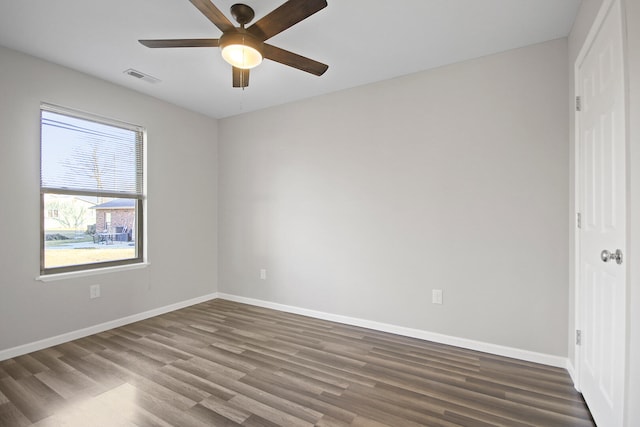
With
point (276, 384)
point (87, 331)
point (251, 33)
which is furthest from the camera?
point (87, 331)

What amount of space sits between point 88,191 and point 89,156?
0.37 metres

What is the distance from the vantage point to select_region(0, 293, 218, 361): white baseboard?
2.57 metres

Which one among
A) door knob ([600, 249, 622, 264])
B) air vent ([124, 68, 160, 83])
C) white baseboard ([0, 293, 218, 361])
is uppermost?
air vent ([124, 68, 160, 83])

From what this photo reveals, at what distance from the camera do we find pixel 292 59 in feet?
6.86

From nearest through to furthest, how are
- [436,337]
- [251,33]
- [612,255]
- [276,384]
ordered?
1. [612,255]
2. [251,33]
3. [276,384]
4. [436,337]

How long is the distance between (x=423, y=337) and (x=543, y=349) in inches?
37.1

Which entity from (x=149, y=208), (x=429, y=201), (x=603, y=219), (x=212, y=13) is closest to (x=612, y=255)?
(x=603, y=219)

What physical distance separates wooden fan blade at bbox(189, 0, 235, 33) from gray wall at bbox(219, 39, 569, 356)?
1820 mm

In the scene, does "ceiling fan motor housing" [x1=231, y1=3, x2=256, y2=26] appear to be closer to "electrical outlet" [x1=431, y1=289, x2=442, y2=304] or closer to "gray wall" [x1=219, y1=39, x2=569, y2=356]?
"gray wall" [x1=219, y1=39, x2=569, y2=356]

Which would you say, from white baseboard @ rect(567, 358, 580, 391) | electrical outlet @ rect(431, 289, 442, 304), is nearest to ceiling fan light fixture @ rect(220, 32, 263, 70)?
electrical outlet @ rect(431, 289, 442, 304)

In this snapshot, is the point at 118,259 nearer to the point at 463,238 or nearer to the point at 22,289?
the point at 22,289

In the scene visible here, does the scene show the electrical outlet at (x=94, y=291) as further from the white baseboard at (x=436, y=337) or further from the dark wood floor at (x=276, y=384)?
the white baseboard at (x=436, y=337)

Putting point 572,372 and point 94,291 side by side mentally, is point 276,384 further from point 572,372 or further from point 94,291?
point 94,291

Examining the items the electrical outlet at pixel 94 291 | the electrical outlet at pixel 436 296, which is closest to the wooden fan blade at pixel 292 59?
the electrical outlet at pixel 436 296
